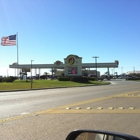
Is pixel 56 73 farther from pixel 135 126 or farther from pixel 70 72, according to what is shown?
pixel 135 126

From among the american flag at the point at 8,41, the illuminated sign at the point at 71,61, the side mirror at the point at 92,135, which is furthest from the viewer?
the illuminated sign at the point at 71,61

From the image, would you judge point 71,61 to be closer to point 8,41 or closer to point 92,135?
point 8,41

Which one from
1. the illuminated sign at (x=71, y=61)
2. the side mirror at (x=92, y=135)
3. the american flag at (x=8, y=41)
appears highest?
the american flag at (x=8, y=41)

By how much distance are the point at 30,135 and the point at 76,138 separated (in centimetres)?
429

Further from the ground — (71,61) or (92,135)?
(71,61)

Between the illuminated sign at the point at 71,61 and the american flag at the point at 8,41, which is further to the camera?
the illuminated sign at the point at 71,61

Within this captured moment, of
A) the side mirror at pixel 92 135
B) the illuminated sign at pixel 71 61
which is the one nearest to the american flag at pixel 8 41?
the illuminated sign at pixel 71 61

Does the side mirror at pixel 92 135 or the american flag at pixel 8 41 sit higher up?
the american flag at pixel 8 41

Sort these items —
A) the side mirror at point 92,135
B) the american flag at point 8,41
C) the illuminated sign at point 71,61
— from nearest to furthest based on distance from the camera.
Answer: the side mirror at point 92,135 → the american flag at point 8,41 → the illuminated sign at point 71,61

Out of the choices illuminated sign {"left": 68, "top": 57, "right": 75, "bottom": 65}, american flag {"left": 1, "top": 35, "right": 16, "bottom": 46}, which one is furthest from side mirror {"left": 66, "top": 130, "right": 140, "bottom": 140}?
illuminated sign {"left": 68, "top": 57, "right": 75, "bottom": 65}

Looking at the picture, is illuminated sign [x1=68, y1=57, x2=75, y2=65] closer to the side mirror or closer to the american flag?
the american flag

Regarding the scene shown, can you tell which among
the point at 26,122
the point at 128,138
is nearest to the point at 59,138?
the point at 26,122

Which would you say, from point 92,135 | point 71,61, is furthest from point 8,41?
point 92,135

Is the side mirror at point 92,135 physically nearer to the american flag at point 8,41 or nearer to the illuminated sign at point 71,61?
the american flag at point 8,41
